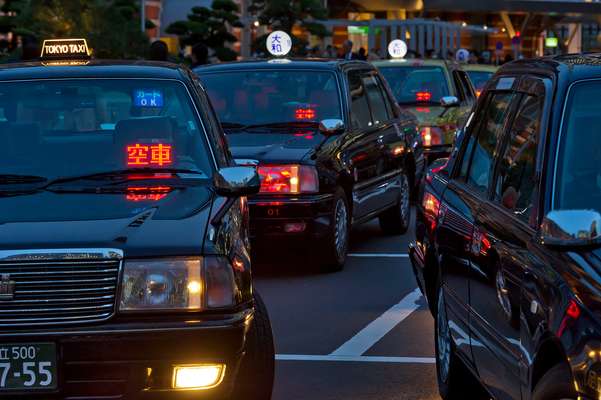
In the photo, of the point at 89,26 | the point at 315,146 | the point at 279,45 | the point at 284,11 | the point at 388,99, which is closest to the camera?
the point at 315,146

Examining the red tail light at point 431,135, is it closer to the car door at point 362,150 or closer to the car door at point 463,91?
the car door at point 463,91

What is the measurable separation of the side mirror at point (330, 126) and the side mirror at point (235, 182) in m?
5.51

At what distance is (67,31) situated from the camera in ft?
101

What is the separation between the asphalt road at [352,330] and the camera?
773 centimetres

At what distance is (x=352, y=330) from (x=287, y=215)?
2.53m

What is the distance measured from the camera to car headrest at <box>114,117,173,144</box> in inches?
277

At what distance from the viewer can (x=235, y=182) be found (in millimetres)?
6559

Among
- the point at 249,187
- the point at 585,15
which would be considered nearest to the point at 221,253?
the point at 249,187

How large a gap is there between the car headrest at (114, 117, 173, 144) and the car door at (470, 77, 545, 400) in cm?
165

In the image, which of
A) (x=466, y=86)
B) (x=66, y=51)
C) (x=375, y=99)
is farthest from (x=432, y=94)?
(x=66, y=51)

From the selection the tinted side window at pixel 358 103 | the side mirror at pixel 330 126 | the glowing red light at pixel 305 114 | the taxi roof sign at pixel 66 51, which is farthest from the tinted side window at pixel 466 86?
the taxi roof sign at pixel 66 51

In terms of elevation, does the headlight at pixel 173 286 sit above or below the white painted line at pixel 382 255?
above

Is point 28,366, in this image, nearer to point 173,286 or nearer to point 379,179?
point 173,286

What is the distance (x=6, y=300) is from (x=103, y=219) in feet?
1.97
